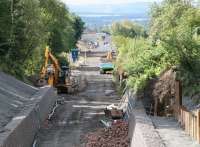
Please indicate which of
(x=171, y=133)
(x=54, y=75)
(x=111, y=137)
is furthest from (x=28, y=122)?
(x=54, y=75)

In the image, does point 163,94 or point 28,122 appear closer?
point 163,94

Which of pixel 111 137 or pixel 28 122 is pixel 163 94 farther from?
pixel 28 122

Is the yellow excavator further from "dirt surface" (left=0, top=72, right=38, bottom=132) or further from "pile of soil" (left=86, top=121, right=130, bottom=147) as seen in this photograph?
"pile of soil" (left=86, top=121, right=130, bottom=147)

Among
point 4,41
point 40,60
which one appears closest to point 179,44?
point 4,41

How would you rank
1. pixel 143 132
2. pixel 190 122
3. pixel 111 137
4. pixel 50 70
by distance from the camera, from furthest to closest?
pixel 50 70 → pixel 111 137 → pixel 190 122 → pixel 143 132

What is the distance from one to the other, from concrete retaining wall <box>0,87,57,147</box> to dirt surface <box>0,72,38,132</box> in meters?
0.37

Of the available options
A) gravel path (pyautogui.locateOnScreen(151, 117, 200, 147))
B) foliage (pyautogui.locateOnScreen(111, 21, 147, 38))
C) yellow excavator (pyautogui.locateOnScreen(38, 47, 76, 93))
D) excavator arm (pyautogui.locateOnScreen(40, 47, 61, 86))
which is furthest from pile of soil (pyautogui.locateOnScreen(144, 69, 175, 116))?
foliage (pyautogui.locateOnScreen(111, 21, 147, 38))

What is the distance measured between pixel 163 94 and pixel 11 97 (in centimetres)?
959

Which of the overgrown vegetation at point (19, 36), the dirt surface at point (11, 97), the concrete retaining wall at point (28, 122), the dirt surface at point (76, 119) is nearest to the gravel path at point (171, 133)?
the dirt surface at point (76, 119)

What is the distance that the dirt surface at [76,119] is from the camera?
29031 millimetres

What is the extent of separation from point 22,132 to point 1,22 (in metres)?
23.0

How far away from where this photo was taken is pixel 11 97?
113ft

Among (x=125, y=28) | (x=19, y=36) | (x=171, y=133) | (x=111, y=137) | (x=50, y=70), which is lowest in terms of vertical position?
(x=125, y=28)

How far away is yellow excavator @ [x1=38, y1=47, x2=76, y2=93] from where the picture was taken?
2032 inches
